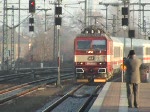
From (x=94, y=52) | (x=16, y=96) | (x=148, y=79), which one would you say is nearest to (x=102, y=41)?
(x=94, y=52)

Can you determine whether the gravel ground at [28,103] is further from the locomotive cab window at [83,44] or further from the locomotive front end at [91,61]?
the locomotive cab window at [83,44]

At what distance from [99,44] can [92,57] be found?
3.45ft

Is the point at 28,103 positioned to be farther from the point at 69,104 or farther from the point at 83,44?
the point at 83,44

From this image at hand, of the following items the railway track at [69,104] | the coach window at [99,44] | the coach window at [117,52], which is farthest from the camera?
the coach window at [117,52]

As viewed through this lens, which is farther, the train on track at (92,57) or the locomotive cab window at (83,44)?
the locomotive cab window at (83,44)

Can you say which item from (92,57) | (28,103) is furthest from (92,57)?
(28,103)

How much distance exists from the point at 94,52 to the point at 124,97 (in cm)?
1198

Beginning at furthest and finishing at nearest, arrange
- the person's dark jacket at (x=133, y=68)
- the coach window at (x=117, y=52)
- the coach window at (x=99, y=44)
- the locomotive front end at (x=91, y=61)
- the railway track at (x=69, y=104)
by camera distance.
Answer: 1. the coach window at (x=117, y=52)
2. the coach window at (x=99, y=44)
3. the locomotive front end at (x=91, y=61)
4. the railway track at (x=69, y=104)
5. the person's dark jacket at (x=133, y=68)

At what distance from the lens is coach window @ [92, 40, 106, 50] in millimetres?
30312

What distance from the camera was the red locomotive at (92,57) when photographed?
30.0m

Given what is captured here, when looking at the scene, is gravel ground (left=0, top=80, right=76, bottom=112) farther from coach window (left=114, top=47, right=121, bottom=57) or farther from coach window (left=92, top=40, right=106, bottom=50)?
coach window (left=114, top=47, right=121, bottom=57)

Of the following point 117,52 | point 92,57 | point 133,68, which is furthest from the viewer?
point 117,52

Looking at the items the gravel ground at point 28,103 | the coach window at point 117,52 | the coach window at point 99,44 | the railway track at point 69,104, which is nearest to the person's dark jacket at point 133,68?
the railway track at point 69,104

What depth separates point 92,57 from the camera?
30.0m
